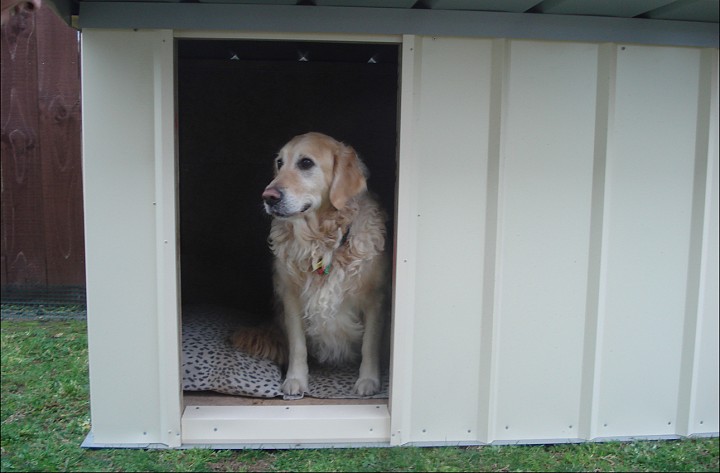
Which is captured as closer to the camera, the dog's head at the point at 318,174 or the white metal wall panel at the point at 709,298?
the white metal wall panel at the point at 709,298

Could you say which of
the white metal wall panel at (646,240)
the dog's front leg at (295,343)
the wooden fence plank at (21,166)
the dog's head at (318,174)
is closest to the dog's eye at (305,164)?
the dog's head at (318,174)

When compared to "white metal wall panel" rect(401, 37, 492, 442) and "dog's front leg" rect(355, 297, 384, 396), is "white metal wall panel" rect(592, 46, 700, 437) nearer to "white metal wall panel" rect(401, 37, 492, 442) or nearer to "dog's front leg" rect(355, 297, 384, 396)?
"white metal wall panel" rect(401, 37, 492, 442)

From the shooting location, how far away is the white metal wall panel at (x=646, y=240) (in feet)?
8.71

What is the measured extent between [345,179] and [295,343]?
0.89m

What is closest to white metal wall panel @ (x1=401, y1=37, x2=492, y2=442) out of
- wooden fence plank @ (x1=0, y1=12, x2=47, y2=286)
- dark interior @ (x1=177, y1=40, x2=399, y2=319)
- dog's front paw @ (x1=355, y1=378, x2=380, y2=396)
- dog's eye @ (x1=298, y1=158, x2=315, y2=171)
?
dog's front paw @ (x1=355, y1=378, x2=380, y2=396)

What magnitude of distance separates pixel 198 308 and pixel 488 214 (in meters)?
2.21

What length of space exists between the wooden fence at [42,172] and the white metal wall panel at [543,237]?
4.10m

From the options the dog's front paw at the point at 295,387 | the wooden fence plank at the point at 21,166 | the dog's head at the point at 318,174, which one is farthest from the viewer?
the wooden fence plank at the point at 21,166

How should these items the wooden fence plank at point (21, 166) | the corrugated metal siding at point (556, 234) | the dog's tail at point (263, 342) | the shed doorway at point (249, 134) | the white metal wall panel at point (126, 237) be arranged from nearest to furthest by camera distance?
the white metal wall panel at point (126, 237), the corrugated metal siding at point (556, 234), the dog's tail at point (263, 342), the shed doorway at point (249, 134), the wooden fence plank at point (21, 166)

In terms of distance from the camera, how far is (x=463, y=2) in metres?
2.45

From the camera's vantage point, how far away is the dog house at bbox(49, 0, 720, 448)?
2.49 m

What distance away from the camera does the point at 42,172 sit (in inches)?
209

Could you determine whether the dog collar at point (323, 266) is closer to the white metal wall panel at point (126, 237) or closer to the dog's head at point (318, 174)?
the dog's head at point (318, 174)

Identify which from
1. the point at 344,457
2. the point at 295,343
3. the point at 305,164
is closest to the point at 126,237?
the point at 305,164
